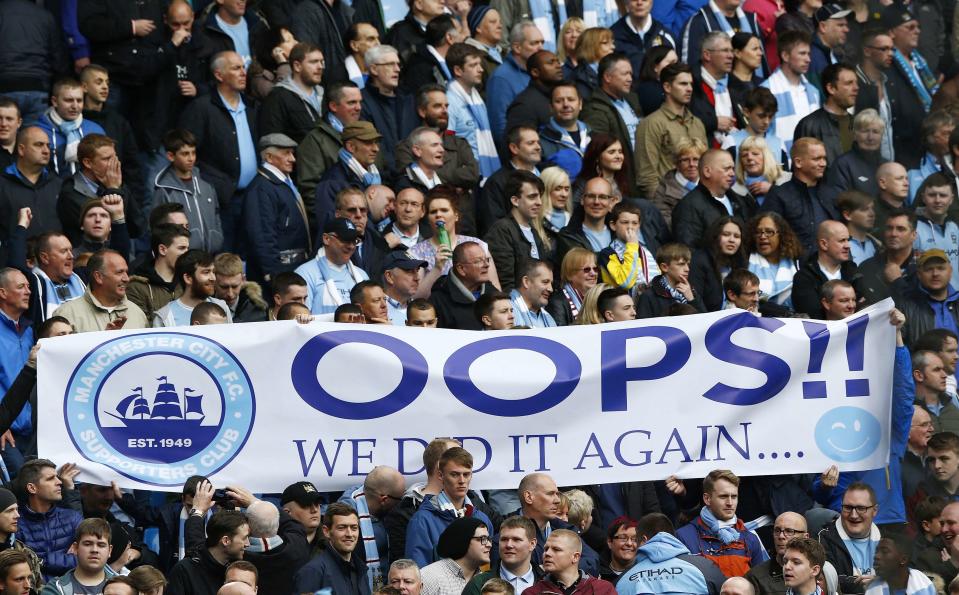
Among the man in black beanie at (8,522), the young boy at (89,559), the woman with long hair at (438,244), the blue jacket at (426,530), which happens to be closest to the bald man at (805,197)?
the woman with long hair at (438,244)

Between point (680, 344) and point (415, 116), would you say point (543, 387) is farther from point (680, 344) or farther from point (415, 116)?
point (415, 116)

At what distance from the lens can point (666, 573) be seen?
399 inches

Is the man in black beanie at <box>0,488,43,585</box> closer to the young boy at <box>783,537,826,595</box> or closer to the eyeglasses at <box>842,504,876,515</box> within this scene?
the young boy at <box>783,537,826,595</box>

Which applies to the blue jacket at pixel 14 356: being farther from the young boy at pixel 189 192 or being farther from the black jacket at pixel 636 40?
the black jacket at pixel 636 40

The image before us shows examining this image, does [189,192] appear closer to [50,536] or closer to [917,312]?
[50,536]

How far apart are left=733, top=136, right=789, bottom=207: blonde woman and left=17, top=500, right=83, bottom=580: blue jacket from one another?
6.80m

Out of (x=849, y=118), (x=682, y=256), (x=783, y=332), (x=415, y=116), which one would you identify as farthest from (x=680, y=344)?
(x=849, y=118)

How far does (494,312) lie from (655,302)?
150 cm

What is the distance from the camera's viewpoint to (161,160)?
1472 cm

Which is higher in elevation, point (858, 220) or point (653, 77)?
point (653, 77)

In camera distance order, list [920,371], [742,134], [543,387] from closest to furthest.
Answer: [543,387] → [920,371] → [742,134]

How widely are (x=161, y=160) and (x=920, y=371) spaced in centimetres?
582

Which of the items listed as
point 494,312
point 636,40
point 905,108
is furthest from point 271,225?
point 905,108

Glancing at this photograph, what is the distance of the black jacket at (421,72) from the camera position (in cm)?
1595
